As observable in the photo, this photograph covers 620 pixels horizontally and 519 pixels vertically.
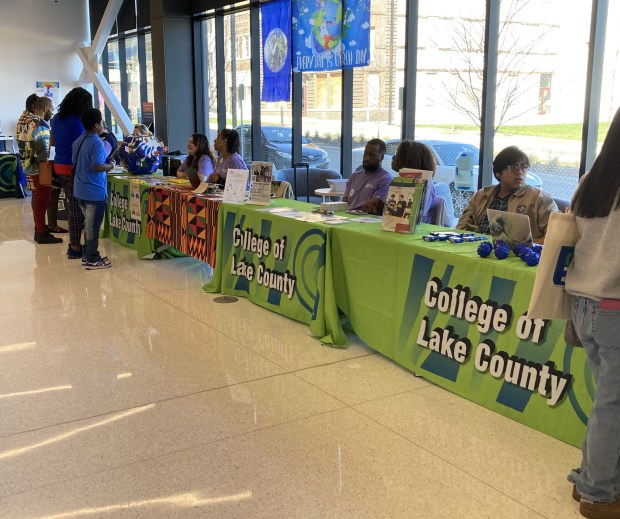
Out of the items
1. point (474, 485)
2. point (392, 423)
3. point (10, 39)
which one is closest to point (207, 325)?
point (392, 423)

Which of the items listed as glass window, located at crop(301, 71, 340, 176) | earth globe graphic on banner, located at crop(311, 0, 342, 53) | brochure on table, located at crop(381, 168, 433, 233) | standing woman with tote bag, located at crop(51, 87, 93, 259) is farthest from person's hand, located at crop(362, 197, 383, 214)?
glass window, located at crop(301, 71, 340, 176)

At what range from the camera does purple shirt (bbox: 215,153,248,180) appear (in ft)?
20.0

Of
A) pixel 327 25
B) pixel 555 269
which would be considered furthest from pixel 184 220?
pixel 555 269

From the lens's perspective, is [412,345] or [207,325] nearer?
[412,345]

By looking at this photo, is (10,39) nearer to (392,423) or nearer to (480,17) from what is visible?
(480,17)

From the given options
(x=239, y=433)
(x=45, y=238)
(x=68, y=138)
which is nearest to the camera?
(x=239, y=433)

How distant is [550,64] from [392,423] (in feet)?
12.3

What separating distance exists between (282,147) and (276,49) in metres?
1.33

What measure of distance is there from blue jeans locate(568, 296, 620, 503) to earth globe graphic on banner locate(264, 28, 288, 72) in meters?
6.63

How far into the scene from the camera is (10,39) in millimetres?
13430

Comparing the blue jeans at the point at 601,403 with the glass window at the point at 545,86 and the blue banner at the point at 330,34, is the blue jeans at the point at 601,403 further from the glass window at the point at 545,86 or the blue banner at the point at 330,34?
the blue banner at the point at 330,34

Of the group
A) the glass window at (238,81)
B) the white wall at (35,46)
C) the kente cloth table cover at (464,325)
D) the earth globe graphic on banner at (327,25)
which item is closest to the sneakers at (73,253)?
the earth globe graphic on banner at (327,25)

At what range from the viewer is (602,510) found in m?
2.33

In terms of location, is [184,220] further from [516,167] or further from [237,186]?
[516,167]
